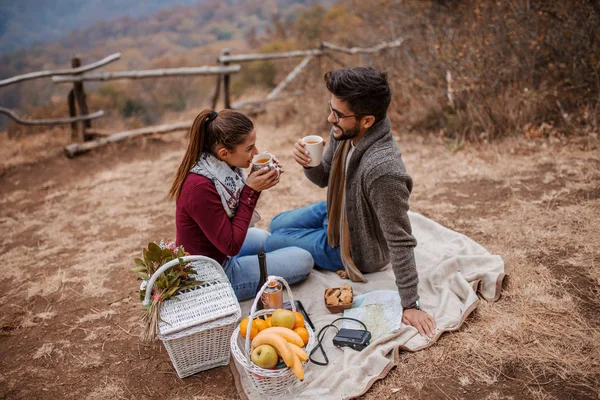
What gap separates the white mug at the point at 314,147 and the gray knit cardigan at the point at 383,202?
21 centimetres

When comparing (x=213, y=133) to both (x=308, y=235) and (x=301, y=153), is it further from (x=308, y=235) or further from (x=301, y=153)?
(x=308, y=235)

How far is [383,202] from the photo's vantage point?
2.38 meters

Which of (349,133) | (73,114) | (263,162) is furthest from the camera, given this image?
(73,114)

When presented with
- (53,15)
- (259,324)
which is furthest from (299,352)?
(53,15)

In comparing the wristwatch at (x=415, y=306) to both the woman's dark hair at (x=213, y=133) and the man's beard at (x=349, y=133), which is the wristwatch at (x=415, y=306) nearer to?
the man's beard at (x=349, y=133)

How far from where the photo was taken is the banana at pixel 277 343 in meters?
1.94

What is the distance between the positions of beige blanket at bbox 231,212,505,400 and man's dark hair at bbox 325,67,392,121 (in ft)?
4.08

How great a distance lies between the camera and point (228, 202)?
2516 mm

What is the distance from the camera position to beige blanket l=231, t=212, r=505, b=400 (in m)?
2.22

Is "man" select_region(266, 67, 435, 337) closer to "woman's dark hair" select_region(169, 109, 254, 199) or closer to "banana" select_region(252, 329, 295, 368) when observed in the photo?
"woman's dark hair" select_region(169, 109, 254, 199)

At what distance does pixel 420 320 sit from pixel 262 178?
4.10ft

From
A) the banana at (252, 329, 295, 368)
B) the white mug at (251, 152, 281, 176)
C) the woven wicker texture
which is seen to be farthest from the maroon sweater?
the banana at (252, 329, 295, 368)

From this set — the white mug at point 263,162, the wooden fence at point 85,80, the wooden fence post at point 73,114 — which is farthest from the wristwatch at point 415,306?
the wooden fence post at point 73,114

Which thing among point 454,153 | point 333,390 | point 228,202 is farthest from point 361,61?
point 333,390
